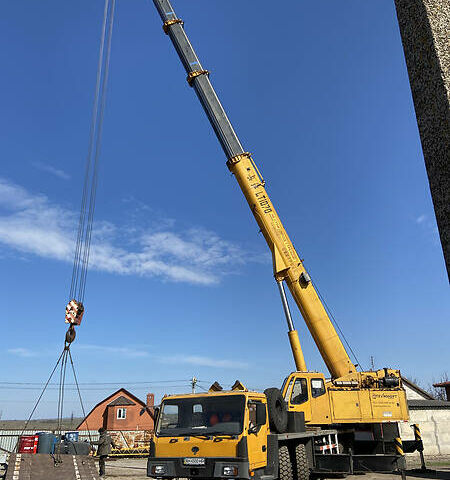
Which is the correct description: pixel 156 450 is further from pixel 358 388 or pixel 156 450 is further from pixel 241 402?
pixel 358 388

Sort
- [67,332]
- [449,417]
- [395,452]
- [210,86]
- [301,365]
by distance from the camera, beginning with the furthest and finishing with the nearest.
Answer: [449,417] < [210,86] < [301,365] < [395,452] < [67,332]

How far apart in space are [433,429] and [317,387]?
50.3ft

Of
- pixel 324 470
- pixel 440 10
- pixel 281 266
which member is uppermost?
pixel 281 266

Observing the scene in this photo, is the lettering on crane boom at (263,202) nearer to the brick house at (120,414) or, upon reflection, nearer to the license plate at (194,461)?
the license plate at (194,461)

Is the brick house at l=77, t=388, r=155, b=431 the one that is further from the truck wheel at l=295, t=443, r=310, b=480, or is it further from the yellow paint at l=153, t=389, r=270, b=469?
the yellow paint at l=153, t=389, r=270, b=469

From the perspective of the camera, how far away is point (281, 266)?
14.0m

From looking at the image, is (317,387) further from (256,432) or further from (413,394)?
(413,394)

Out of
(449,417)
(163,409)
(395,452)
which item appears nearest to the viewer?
(163,409)

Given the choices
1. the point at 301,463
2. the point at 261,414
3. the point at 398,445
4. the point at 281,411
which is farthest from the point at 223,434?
the point at 398,445

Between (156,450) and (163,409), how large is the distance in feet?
2.72

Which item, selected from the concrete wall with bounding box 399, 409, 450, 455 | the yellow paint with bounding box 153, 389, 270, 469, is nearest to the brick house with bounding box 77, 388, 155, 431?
the concrete wall with bounding box 399, 409, 450, 455

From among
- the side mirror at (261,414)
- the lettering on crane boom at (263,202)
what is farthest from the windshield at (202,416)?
the lettering on crane boom at (263,202)

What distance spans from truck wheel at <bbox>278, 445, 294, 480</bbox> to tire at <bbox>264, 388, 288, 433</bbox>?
0.41m

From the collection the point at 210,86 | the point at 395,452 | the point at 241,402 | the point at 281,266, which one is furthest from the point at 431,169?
the point at 210,86
